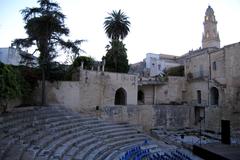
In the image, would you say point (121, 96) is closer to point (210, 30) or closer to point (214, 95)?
point (214, 95)

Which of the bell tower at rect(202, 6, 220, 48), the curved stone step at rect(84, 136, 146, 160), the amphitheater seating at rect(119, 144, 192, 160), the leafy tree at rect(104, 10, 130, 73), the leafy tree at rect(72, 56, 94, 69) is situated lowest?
the amphitheater seating at rect(119, 144, 192, 160)

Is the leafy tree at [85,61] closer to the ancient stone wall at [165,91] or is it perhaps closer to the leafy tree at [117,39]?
the leafy tree at [117,39]

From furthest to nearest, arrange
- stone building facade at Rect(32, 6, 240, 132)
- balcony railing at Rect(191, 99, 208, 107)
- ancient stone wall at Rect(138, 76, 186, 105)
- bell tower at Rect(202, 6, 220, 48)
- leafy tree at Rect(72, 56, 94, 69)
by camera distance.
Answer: bell tower at Rect(202, 6, 220, 48) → ancient stone wall at Rect(138, 76, 186, 105) → balcony railing at Rect(191, 99, 208, 107) → leafy tree at Rect(72, 56, 94, 69) → stone building facade at Rect(32, 6, 240, 132)

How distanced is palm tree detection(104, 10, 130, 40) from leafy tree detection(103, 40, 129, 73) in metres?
0.86

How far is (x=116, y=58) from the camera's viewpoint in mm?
26844

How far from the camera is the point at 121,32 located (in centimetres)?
2758

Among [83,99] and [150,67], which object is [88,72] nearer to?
[83,99]

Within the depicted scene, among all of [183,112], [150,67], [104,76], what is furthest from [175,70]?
[104,76]

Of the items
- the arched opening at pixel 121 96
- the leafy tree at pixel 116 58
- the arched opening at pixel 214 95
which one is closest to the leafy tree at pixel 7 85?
the arched opening at pixel 121 96

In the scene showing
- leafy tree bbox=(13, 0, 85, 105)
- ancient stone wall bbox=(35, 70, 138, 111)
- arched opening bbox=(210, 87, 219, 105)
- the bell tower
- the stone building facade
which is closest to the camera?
leafy tree bbox=(13, 0, 85, 105)

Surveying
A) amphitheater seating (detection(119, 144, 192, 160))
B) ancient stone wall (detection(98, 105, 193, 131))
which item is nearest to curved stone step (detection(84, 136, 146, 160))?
amphitheater seating (detection(119, 144, 192, 160))

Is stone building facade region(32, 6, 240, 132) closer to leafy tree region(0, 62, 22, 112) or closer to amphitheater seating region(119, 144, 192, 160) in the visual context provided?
leafy tree region(0, 62, 22, 112)

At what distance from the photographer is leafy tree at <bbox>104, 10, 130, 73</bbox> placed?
26922 mm

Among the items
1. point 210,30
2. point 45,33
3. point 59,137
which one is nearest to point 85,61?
point 45,33
